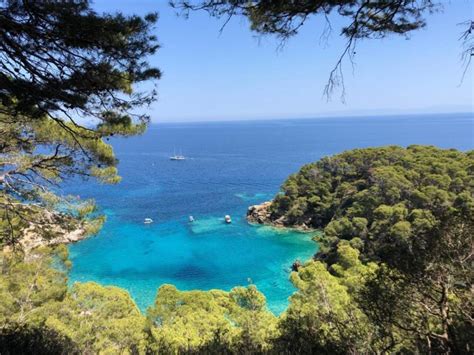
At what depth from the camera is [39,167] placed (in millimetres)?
6906

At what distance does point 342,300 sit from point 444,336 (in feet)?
17.2

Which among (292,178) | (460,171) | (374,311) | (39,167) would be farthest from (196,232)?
(374,311)

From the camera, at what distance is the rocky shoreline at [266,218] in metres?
28.8

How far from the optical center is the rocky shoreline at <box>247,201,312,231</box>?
1136 inches

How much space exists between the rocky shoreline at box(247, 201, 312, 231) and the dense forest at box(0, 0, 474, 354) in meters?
16.4

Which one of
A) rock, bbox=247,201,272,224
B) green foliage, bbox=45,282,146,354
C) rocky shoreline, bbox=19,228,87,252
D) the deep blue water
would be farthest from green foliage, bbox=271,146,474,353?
rocky shoreline, bbox=19,228,87,252

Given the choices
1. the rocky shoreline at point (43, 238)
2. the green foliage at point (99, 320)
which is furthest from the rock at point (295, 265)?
the rocky shoreline at point (43, 238)

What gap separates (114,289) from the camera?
1156cm

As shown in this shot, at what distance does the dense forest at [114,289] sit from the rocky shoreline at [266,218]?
16.4 m

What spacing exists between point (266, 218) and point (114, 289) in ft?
65.2

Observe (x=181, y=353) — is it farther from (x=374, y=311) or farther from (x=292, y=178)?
(x=292, y=178)

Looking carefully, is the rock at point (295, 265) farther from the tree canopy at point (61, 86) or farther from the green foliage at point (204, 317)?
the tree canopy at point (61, 86)

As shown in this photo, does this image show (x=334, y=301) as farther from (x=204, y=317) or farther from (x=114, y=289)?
(x=114, y=289)

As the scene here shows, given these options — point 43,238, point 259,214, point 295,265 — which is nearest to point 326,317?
point 43,238
